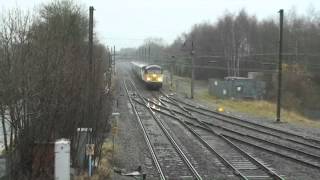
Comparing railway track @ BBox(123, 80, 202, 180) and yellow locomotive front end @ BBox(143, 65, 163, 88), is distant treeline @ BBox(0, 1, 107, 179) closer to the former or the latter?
railway track @ BBox(123, 80, 202, 180)

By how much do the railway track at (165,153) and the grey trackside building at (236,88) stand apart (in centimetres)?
2948

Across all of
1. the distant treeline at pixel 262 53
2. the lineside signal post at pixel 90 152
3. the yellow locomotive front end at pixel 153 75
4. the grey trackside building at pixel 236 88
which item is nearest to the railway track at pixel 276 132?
the lineside signal post at pixel 90 152

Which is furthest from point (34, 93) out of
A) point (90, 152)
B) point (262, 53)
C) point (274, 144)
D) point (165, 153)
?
point (262, 53)

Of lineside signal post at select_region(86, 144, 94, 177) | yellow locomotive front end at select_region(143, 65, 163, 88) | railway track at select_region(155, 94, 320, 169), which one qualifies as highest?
yellow locomotive front end at select_region(143, 65, 163, 88)

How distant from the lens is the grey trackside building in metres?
63.2

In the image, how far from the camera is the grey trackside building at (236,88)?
208 ft

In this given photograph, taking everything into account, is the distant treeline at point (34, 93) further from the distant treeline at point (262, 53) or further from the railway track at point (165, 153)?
the distant treeline at point (262, 53)

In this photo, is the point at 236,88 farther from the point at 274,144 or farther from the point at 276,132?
the point at 274,144

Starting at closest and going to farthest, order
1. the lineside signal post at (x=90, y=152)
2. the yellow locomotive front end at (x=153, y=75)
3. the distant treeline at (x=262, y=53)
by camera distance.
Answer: the lineside signal post at (x=90, y=152)
the yellow locomotive front end at (x=153, y=75)
the distant treeline at (x=262, y=53)

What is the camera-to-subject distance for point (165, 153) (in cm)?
2130

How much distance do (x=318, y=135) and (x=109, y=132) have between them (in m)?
11.4

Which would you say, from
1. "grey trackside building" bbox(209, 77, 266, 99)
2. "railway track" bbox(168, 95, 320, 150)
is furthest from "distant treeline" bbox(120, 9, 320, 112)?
"railway track" bbox(168, 95, 320, 150)

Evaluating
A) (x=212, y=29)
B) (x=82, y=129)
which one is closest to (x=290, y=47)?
(x=212, y=29)

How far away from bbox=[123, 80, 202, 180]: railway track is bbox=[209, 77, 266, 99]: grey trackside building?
2948 cm
